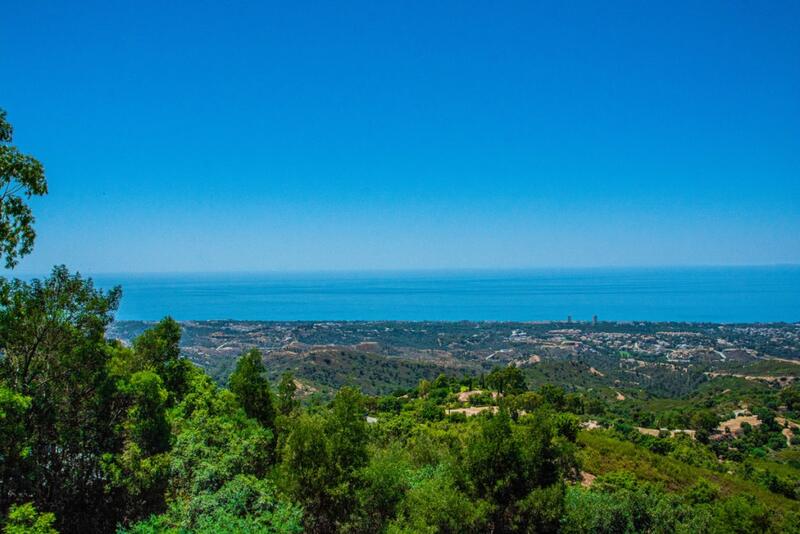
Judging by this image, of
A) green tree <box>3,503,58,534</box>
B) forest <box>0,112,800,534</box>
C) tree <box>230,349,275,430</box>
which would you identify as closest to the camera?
green tree <box>3,503,58,534</box>

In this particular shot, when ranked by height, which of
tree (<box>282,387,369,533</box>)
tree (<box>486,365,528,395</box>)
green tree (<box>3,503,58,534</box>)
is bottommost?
tree (<box>486,365,528,395</box>)

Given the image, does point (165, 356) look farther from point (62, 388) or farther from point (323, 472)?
point (323, 472)

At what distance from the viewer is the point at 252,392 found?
869 inches

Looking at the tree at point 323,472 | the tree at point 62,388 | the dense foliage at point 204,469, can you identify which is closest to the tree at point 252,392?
the dense foliage at point 204,469

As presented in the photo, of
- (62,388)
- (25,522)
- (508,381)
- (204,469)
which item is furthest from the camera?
(508,381)

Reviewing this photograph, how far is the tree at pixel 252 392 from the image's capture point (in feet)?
71.8

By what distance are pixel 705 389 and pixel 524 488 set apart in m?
80.8

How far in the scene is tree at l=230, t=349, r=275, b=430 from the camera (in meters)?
21.9

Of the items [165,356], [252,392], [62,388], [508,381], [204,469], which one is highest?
[62,388]

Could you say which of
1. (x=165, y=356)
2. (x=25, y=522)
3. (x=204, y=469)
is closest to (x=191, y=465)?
(x=204, y=469)

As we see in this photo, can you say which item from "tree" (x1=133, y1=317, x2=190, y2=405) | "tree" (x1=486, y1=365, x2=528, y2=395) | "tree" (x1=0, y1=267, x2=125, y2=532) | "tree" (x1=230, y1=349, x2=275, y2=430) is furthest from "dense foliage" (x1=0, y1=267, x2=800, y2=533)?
"tree" (x1=486, y1=365, x2=528, y2=395)

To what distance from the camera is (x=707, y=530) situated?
14281 millimetres

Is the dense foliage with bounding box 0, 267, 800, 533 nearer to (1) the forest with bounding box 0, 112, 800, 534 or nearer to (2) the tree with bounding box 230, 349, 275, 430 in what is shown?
(1) the forest with bounding box 0, 112, 800, 534

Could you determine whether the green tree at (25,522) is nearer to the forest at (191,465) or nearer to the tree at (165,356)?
the forest at (191,465)
